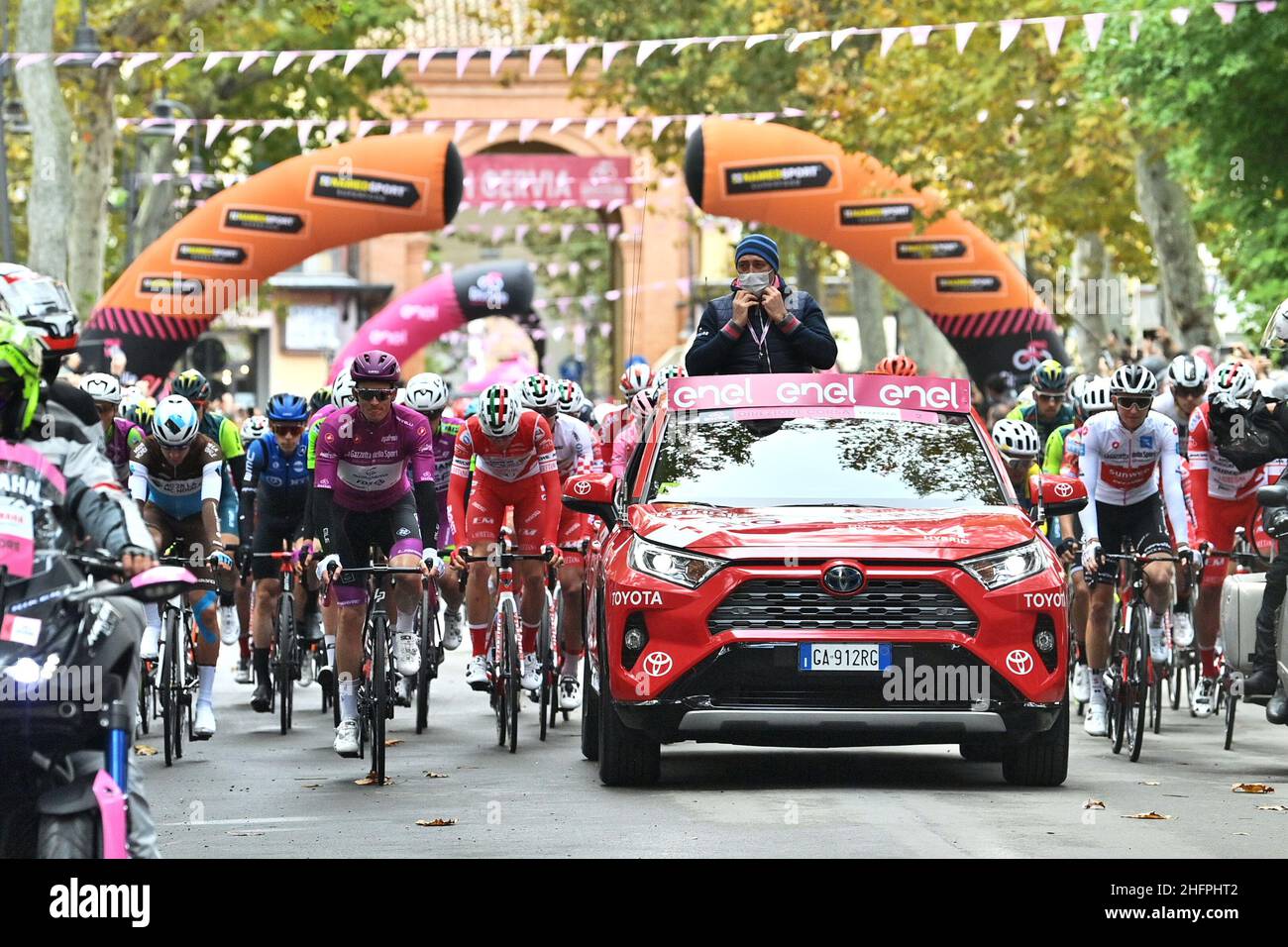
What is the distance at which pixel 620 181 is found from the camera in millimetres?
50938

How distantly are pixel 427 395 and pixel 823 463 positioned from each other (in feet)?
18.5

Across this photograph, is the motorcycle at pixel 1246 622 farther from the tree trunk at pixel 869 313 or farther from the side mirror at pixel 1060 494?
the tree trunk at pixel 869 313

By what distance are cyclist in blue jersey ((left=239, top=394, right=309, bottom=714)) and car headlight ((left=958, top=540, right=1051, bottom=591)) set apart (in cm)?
666

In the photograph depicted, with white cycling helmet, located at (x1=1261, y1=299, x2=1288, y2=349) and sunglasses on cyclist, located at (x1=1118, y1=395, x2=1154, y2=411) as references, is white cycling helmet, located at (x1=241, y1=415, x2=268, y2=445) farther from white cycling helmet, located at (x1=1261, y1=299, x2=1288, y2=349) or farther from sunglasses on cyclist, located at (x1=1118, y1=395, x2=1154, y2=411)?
white cycling helmet, located at (x1=1261, y1=299, x2=1288, y2=349)

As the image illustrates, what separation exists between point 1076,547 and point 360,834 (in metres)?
6.00

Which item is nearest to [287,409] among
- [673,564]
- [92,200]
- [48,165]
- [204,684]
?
[204,684]

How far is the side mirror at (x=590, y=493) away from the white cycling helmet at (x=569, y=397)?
569 centimetres

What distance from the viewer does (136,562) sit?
7.33 metres

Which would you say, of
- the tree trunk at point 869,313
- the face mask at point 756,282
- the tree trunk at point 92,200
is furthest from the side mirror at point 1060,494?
the tree trunk at point 869,313

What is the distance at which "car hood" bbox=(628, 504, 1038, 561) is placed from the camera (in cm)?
1137

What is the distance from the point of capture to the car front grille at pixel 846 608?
11320 mm

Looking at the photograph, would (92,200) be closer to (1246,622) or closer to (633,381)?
(633,381)

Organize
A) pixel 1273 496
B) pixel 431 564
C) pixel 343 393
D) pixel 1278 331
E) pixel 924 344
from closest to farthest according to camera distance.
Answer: pixel 1273 496 < pixel 431 564 < pixel 1278 331 < pixel 343 393 < pixel 924 344
